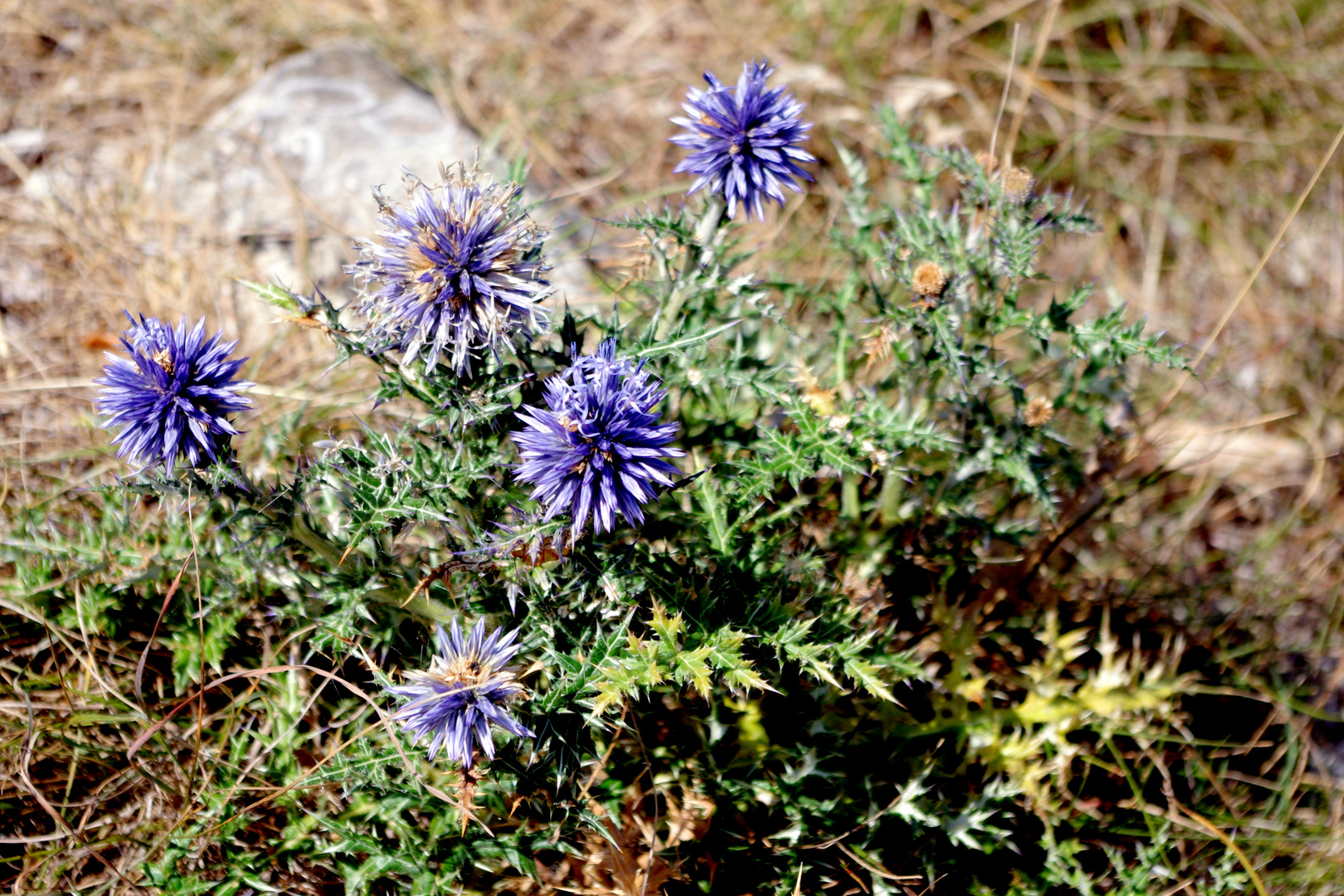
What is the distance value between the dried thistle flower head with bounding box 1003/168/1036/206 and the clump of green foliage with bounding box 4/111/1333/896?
0.14 feet

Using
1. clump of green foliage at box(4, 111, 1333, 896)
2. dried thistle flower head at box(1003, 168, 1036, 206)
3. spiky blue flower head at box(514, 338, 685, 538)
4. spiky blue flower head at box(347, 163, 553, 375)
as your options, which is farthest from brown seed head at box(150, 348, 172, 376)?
dried thistle flower head at box(1003, 168, 1036, 206)

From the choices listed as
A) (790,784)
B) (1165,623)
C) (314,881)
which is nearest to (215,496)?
(314,881)

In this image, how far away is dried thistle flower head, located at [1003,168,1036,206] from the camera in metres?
2.62

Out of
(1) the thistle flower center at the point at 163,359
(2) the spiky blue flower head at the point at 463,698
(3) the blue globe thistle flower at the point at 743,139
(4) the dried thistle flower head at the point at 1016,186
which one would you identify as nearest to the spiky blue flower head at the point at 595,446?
(2) the spiky blue flower head at the point at 463,698

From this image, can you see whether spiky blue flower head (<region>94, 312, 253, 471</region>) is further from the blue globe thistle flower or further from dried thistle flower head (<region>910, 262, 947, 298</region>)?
dried thistle flower head (<region>910, 262, 947, 298</region>)

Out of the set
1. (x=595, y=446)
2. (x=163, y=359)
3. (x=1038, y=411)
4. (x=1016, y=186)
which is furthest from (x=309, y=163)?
(x=1038, y=411)

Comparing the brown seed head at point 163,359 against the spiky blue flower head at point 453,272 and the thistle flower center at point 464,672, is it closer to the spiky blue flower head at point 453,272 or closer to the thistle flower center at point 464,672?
the spiky blue flower head at point 453,272

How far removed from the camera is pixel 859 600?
2947mm

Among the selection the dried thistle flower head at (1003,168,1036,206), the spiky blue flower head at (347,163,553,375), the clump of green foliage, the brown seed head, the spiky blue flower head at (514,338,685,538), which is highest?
the dried thistle flower head at (1003,168,1036,206)

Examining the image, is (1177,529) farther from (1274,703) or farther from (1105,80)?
(1105,80)

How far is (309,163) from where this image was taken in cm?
451

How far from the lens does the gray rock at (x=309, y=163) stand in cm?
436

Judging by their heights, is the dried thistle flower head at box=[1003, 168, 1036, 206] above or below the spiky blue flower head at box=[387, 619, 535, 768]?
above

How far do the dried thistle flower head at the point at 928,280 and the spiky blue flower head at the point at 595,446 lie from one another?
3.02 ft
